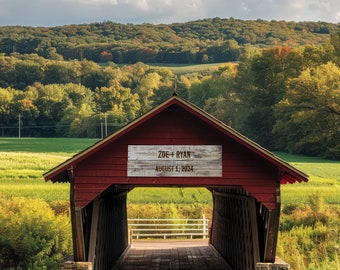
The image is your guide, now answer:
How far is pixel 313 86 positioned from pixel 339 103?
3.34 metres

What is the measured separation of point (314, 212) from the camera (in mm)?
28125

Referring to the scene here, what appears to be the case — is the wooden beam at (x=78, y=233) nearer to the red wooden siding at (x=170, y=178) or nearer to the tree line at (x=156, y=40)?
the red wooden siding at (x=170, y=178)

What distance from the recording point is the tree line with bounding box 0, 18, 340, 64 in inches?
6570

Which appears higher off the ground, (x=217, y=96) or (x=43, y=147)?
(x=217, y=96)

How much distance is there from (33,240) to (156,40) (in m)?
175

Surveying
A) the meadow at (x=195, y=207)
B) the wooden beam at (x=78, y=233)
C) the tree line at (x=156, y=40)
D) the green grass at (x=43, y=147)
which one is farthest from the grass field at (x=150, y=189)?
the tree line at (x=156, y=40)

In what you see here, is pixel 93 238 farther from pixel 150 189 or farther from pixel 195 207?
pixel 150 189

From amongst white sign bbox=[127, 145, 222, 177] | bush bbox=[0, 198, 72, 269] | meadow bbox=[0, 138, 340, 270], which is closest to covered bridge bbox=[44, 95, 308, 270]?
white sign bbox=[127, 145, 222, 177]

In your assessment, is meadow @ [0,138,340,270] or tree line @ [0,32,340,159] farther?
tree line @ [0,32,340,159]

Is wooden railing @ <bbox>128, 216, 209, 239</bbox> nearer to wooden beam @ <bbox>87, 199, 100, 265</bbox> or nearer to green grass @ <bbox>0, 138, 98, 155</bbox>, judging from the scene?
wooden beam @ <bbox>87, 199, 100, 265</bbox>

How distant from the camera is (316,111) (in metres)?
64.5

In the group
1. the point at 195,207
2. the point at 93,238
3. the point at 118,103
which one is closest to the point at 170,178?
the point at 93,238

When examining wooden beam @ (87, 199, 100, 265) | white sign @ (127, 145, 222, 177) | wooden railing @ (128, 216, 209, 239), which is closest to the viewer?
white sign @ (127, 145, 222, 177)

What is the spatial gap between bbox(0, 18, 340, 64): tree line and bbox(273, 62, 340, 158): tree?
99.2 m
